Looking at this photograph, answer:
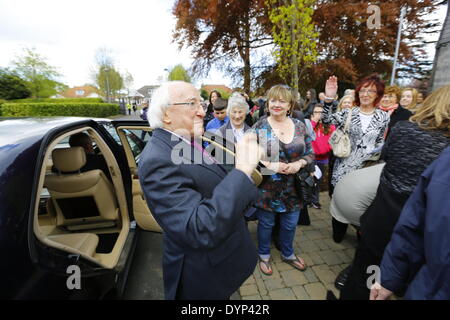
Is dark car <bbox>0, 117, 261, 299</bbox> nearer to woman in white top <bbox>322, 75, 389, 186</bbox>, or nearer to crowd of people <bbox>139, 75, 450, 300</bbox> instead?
crowd of people <bbox>139, 75, 450, 300</bbox>

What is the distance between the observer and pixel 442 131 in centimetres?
124

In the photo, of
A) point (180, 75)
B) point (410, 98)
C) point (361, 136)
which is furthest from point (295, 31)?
point (180, 75)

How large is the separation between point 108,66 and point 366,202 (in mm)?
50687

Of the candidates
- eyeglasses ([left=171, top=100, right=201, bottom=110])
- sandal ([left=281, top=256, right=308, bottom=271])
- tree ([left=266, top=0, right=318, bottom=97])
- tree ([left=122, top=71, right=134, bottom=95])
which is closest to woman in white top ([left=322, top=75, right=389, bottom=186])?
sandal ([left=281, top=256, right=308, bottom=271])

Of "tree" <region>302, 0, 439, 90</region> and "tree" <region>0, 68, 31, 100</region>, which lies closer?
"tree" <region>302, 0, 439, 90</region>

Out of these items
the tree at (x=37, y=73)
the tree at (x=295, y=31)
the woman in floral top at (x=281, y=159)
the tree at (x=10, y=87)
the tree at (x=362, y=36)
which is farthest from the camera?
the tree at (x=37, y=73)

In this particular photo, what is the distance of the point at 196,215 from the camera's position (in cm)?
96

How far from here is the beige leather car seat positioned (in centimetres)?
259

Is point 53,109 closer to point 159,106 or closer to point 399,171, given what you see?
point 159,106

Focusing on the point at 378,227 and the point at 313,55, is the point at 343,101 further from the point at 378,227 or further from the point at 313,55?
the point at 313,55

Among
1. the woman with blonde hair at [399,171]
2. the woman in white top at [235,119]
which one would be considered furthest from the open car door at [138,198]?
the woman with blonde hair at [399,171]

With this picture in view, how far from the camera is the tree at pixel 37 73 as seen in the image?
29.2 meters

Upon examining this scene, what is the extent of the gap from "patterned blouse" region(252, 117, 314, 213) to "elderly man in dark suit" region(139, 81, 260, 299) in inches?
35.8

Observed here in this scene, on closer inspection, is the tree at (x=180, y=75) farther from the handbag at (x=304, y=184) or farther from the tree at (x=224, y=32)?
the handbag at (x=304, y=184)
